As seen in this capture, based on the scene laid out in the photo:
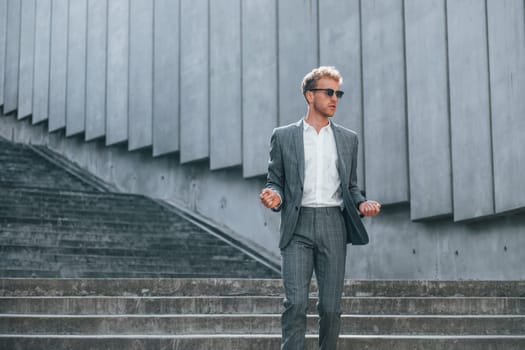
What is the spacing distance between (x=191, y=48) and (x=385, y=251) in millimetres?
6001

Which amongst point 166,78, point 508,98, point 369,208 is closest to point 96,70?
point 166,78

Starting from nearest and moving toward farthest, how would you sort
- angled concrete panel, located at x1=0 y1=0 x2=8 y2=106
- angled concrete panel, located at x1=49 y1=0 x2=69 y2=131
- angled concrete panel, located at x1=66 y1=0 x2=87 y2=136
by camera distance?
angled concrete panel, located at x1=66 y1=0 x2=87 y2=136 → angled concrete panel, located at x1=49 y1=0 x2=69 y2=131 → angled concrete panel, located at x1=0 y1=0 x2=8 y2=106

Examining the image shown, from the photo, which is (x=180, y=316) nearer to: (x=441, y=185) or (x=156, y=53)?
(x=441, y=185)

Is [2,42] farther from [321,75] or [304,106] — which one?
[321,75]

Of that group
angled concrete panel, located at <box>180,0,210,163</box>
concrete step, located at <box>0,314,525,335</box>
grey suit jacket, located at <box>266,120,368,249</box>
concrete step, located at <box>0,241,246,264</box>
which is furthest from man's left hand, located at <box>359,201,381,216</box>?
angled concrete panel, located at <box>180,0,210,163</box>

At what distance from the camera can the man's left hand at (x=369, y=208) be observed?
466 cm

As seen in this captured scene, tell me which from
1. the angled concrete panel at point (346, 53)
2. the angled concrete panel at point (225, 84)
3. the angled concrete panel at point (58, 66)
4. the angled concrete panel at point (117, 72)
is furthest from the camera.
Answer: the angled concrete panel at point (58, 66)

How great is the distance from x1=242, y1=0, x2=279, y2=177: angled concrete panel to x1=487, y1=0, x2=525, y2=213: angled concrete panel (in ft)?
15.1

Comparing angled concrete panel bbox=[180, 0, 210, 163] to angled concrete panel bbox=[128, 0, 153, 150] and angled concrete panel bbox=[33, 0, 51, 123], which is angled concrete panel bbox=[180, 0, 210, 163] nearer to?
angled concrete panel bbox=[128, 0, 153, 150]

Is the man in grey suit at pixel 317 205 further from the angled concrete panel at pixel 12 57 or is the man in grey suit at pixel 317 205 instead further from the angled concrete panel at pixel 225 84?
the angled concrete panel at pixel 12 57

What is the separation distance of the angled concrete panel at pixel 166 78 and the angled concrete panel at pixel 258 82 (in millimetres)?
2260

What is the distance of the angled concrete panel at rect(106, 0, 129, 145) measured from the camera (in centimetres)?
1900

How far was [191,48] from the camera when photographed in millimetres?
16844

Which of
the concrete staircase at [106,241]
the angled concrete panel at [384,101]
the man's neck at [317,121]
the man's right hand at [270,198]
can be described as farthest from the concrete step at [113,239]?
the man's right hand at [270,198]
